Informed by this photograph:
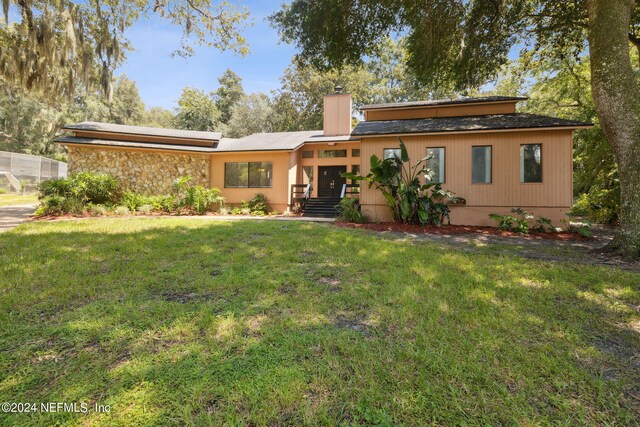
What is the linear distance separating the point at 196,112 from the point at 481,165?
94.9ft

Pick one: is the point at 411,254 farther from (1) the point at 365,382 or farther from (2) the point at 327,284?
(1) the point at 365,382

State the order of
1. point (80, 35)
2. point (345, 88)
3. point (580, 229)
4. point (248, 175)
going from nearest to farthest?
point (580, 229), point (80, 35), point (248, 175), point (345, 88)

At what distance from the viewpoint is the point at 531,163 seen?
9664mm

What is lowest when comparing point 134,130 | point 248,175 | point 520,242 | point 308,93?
point 520,242

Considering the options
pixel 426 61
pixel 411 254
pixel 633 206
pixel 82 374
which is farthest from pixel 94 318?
Result: pixel 426 61

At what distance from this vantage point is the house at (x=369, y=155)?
9.58 m

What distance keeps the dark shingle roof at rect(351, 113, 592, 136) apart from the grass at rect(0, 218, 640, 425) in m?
6.32

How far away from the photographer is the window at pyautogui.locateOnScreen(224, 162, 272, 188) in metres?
14.8

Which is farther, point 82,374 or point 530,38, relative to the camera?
point 530,38

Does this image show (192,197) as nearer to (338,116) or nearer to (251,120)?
(338,116)

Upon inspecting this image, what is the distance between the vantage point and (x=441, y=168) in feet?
34.1

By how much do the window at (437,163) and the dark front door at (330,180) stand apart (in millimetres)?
5870

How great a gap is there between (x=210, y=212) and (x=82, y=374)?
1253cm

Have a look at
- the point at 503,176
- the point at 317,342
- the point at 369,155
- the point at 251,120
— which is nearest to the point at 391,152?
the point at 369,155
